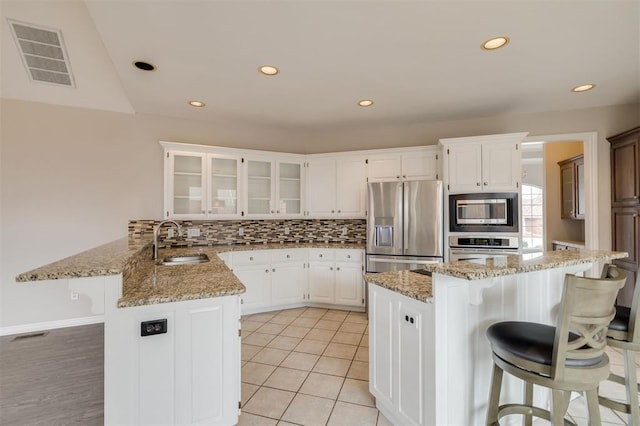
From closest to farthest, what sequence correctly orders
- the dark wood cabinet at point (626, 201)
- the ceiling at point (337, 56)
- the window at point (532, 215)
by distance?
1. the ceiling at point (337, 56)
2. the dark wood cabinet at point (626, 201)
3. the window at point (532, 215)

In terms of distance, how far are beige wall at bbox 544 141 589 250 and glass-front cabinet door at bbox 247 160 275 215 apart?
191 inches

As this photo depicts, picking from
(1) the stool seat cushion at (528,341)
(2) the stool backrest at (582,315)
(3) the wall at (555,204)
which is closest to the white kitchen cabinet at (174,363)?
(1) the stool seat cushion at (528,341)

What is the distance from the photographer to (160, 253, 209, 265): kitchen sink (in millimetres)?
2822

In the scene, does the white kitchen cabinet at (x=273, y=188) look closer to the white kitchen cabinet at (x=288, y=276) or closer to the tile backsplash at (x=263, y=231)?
the tile backsplash at (x=263, y=231)

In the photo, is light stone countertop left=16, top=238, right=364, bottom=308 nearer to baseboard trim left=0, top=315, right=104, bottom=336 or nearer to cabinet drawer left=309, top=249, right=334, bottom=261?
cabinet drawer left=309, top=249, right=334, bottom=261

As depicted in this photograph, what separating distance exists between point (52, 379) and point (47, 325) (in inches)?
56.8

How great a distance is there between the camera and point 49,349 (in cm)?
278

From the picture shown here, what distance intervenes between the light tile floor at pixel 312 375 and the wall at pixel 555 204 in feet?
9.23

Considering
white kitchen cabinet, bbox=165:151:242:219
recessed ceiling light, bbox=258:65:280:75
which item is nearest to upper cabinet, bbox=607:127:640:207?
recessed ceiling light, bbox=258:65:280:75

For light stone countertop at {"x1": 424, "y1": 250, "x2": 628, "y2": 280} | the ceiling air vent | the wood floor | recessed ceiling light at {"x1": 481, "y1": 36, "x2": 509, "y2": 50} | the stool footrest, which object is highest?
the ceiling air vent

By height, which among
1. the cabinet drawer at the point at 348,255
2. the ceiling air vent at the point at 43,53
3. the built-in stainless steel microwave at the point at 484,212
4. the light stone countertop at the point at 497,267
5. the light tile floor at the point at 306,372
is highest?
the ceiling air vent at the point at 43,53

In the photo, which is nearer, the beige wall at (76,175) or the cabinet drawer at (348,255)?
the beige wall at (76,175)

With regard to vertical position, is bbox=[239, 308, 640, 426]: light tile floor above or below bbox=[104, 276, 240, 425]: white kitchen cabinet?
below

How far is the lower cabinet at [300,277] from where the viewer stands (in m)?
3.69
